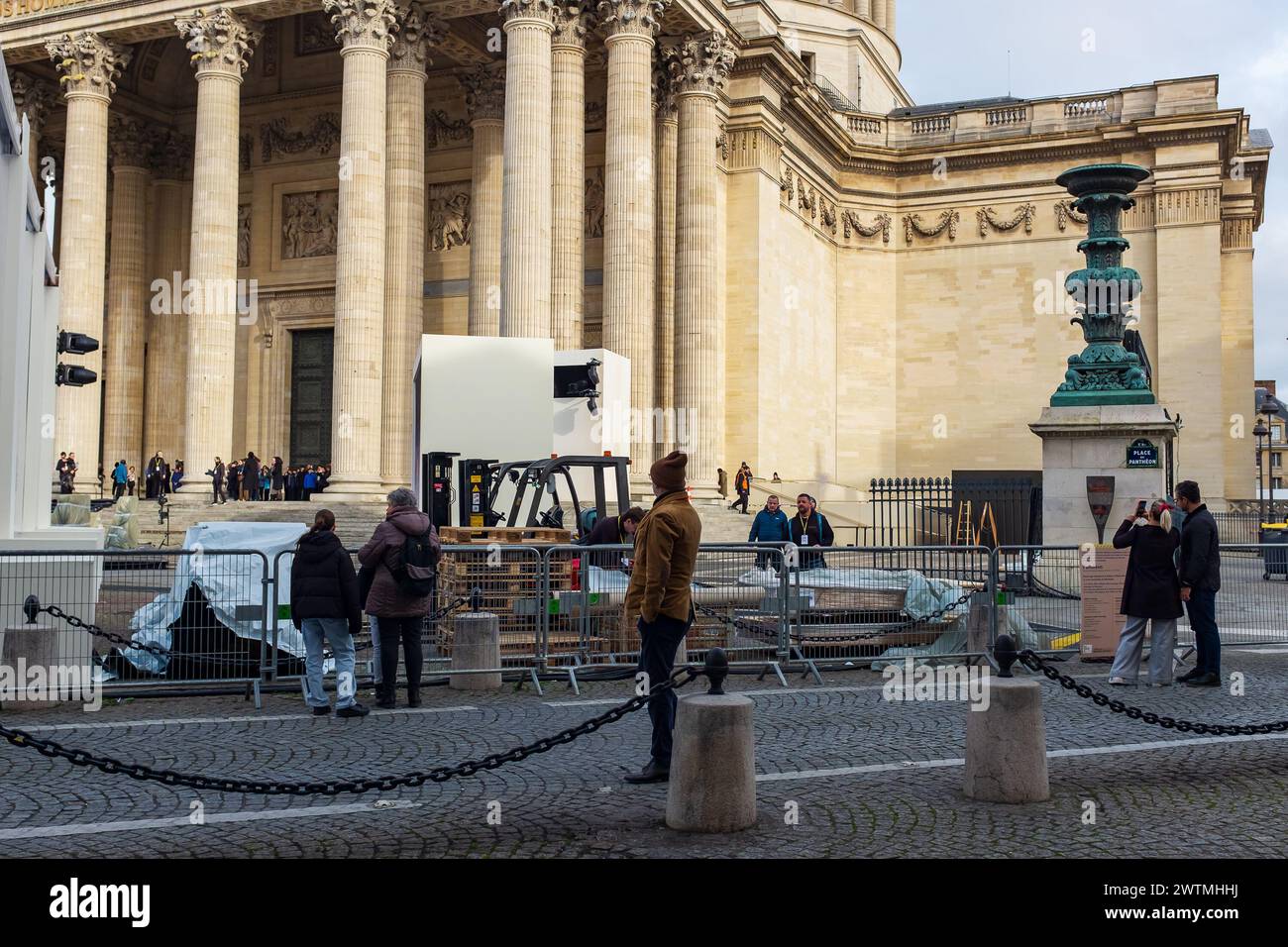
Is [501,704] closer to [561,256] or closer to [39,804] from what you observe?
[39,804]

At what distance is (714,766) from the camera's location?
6.24 m

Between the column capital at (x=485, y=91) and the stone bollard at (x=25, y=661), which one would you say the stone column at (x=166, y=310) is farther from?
the stone bollard at (x=25, y=661)

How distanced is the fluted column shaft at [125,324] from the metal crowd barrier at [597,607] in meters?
24.5

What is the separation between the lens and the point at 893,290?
4288 cm

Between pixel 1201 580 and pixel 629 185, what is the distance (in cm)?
1937

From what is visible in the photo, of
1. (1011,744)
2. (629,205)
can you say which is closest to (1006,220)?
(629,205)

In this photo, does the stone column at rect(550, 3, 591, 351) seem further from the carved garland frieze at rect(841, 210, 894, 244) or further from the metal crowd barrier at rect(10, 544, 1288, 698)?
the carved garland frieze at rect(841, 210, 894, 244)

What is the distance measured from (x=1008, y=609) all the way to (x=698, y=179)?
66.2 ft

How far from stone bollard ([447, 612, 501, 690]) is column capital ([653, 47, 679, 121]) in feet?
75.5

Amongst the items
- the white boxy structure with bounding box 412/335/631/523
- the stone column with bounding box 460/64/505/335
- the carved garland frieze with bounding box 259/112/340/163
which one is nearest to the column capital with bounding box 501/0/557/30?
the stone column with bounding box 460/64/505/335

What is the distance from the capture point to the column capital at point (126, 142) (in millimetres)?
37000

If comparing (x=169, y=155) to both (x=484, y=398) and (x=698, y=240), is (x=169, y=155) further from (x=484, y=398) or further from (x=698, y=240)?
(x=484, y=398)

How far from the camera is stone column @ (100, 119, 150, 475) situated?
36.4m

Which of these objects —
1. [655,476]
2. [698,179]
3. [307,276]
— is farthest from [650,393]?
[655,476]
